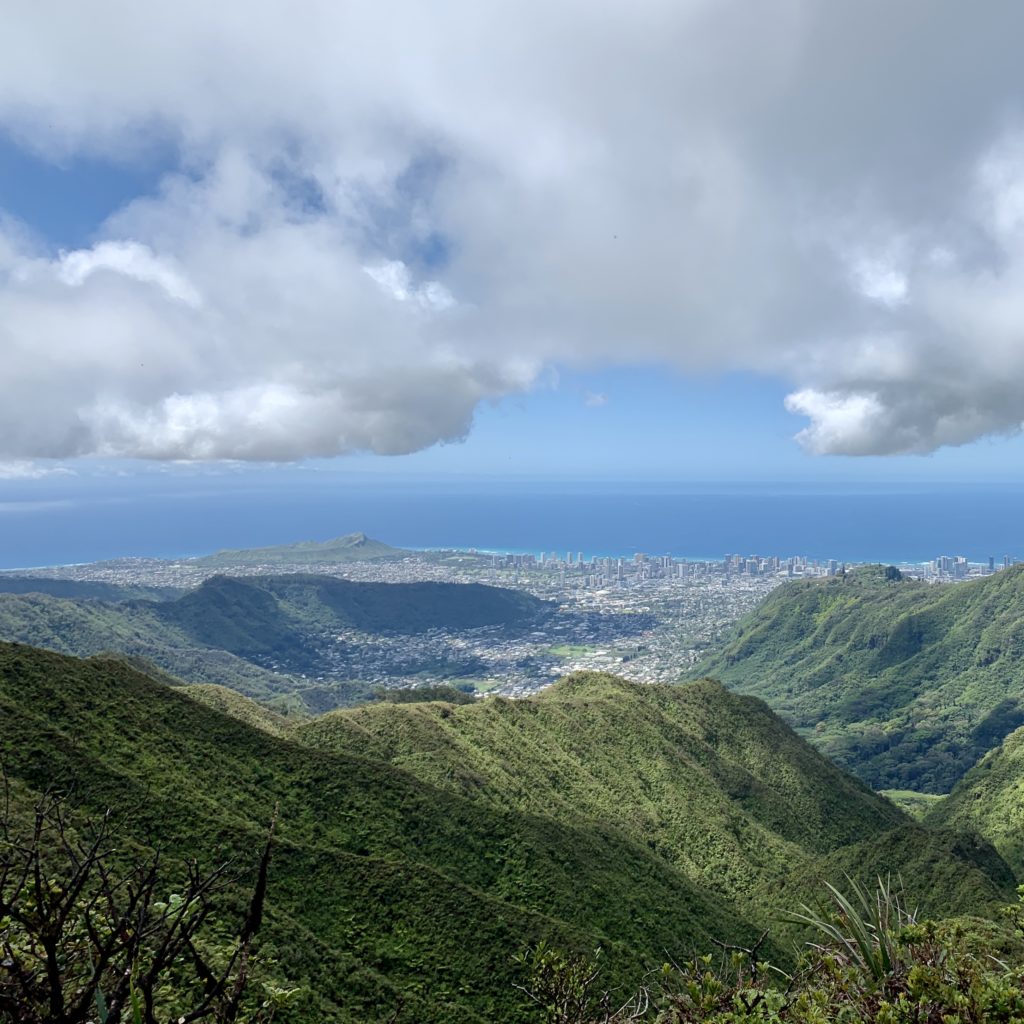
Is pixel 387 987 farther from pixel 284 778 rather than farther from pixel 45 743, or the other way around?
pixel 45 743

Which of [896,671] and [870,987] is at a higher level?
[870,987]

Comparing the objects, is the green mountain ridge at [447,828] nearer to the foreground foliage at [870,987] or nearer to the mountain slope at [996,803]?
the mountain slope at [996,803]

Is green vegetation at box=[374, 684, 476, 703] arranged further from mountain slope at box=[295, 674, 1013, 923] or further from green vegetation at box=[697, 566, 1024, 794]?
green vegetation at box=[697, 566, 1024, 794]

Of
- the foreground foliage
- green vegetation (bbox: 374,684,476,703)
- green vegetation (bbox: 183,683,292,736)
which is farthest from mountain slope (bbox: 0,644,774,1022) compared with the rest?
green vegetation (bbox: 374,684,476,703)

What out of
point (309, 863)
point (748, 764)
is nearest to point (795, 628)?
point (748, 764)

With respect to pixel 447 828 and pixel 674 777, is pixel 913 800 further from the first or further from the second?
pixel 447 828

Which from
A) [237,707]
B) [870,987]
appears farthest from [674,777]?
[870,987]
